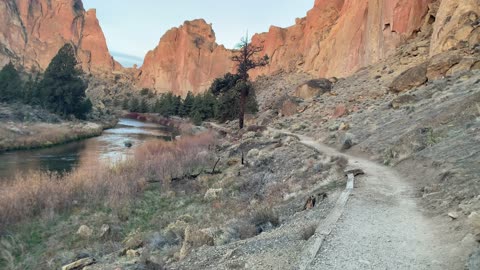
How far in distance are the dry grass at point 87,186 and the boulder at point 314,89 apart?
77.0 ft

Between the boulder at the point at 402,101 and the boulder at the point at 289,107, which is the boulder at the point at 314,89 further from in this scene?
the boulder at the point at 402,101

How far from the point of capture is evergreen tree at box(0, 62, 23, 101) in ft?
186

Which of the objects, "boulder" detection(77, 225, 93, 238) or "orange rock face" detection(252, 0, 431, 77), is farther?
"orange rock face" detection(252, 0, 431, 77)

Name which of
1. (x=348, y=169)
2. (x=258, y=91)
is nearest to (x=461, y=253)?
(x=348, y=169)

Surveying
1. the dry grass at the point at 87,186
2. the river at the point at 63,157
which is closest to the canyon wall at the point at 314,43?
the dry grass at the point at 87,186

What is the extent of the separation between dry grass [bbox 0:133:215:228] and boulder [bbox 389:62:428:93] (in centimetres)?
1564

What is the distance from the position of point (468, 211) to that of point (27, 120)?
5000 centimetres

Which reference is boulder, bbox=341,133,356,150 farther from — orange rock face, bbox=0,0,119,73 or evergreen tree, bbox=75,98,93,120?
orange rock face, bbox=0,0,119,73

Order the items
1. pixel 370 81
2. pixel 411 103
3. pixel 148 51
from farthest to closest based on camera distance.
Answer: pixel 148 51, pixel 370 81, pixel 411 103

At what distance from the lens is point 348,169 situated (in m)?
13.0

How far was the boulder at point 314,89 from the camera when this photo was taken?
150 feet

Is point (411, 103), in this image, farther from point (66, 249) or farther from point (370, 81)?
point (66, 249)

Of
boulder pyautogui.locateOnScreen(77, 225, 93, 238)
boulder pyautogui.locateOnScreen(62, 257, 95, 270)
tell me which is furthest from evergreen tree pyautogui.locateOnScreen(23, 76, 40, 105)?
boulder pyautogui.locateOnScreen(62, 257, 95, 270)

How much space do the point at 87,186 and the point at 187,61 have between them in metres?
136
